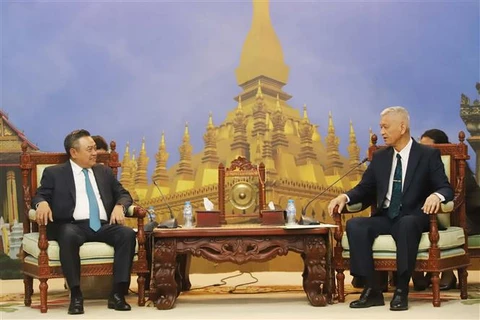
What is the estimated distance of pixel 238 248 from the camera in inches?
130

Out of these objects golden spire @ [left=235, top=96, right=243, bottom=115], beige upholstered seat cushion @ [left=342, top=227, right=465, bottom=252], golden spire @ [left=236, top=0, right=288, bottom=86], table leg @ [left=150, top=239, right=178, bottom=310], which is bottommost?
table leg @ [left=150, top=239, right=178, bottom=310]

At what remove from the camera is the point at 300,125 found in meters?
5.83

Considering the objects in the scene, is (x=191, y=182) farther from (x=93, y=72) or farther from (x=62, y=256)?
(x=62, y=256)

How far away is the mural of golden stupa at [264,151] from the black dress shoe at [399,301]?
8.72ft

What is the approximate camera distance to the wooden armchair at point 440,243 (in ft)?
10.2

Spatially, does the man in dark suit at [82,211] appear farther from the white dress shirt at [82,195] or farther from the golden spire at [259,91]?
the golden spire at [259,91]

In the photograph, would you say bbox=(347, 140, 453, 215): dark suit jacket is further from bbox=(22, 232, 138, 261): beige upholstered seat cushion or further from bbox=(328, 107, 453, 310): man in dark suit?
bbox=(22, 232, 138, 261): beige upholstered seat cushion

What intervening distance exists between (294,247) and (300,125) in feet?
8.77

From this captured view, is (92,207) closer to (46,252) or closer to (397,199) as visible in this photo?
(46,252)

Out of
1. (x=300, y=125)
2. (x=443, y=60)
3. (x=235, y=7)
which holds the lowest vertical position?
(x=300, y=125)

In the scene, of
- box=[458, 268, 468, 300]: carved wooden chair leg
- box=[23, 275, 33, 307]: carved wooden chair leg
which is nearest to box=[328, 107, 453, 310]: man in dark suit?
box=[458, 268, 468, 300]: carved wooden chair leg

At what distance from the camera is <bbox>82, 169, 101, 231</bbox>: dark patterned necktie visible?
132 inches

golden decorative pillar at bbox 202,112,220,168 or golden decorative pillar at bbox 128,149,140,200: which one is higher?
golden decorative pillar at bbox 202,112,220,168

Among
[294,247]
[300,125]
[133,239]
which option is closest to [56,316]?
[133,239]
